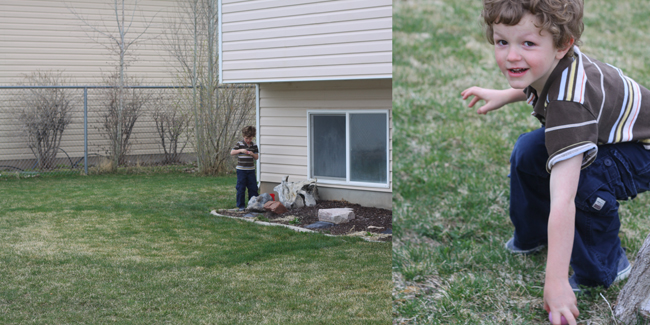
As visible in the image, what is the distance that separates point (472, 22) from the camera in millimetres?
6488

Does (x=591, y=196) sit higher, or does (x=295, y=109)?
(x=295, y=109)

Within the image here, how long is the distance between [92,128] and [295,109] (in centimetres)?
558

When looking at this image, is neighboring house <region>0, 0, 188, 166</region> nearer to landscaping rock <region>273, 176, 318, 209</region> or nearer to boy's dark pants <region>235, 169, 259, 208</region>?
boy's dark pants <region>235, 169, 259, 208</region>

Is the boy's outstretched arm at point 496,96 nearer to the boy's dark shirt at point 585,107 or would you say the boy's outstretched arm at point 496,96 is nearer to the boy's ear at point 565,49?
the boy's dark shirt at point 585,107

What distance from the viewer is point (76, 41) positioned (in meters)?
11.5

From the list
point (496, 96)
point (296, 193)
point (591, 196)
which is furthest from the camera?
point (296, 193)

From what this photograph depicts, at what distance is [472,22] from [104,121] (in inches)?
291

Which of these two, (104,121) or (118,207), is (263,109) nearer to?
(118,207)

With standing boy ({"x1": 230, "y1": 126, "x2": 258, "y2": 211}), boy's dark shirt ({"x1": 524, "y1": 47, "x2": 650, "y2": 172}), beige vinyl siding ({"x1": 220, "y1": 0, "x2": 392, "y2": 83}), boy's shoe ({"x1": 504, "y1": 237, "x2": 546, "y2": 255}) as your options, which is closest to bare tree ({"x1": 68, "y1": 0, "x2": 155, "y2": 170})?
beige vinyl siding ({"x1": 220, "y1": 0, "x2": 392, "y2": 83})

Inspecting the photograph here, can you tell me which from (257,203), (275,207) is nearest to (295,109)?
(257,203)

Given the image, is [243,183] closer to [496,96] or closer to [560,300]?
[496,96]

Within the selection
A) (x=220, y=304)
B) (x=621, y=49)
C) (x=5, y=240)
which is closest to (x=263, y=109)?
(x=5, y=240)

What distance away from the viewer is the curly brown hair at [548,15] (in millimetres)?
1210

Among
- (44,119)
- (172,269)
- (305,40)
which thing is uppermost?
(305,40)
